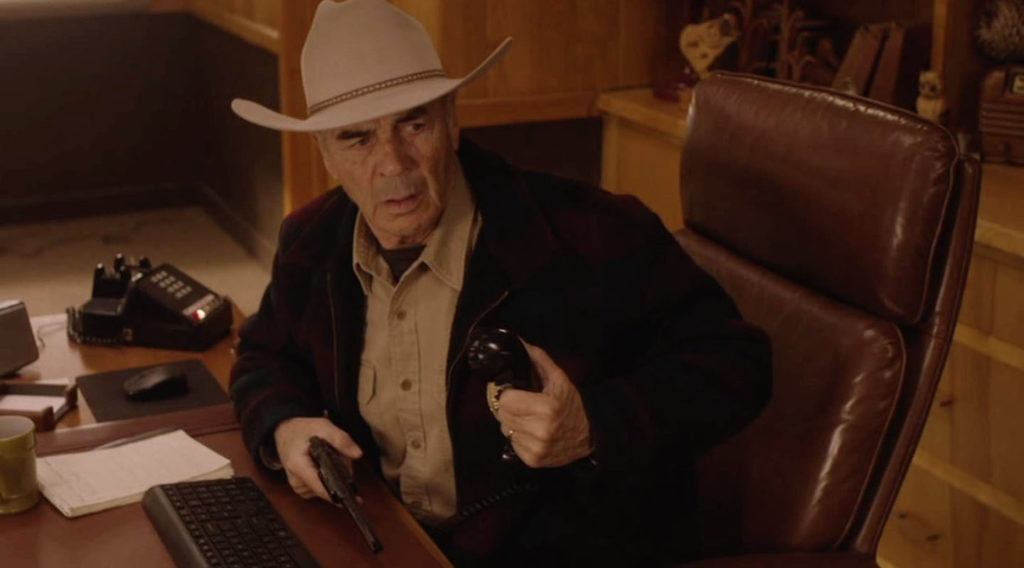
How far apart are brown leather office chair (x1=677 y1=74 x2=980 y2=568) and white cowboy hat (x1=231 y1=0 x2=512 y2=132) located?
37cm

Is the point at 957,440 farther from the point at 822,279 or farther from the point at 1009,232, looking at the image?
the point at 822,279

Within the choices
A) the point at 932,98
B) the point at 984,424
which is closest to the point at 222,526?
the point at 984,424

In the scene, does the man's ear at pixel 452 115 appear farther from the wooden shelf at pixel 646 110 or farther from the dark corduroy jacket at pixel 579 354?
the wooden shelf at pixel 646 110

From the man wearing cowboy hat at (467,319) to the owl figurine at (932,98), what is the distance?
1.13 metres

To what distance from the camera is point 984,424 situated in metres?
2.28

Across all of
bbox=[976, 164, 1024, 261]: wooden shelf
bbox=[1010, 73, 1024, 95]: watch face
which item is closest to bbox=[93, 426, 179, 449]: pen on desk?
bbox=[976, 164, 1024, 261]: wooden shelf

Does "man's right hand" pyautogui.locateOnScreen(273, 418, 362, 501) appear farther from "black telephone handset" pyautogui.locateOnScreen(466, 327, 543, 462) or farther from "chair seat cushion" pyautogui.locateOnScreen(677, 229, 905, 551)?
"chair seat cushion" pyautogui.locateOnScreen(677, 229, 905, 551)

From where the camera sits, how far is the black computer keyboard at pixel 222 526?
1.34 metres

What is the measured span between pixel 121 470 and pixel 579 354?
0.57m

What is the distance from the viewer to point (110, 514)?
1.46m

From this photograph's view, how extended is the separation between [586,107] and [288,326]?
171 centimetres

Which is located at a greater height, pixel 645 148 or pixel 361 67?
pixel 361 67

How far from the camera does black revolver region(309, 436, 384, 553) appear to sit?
139 cm

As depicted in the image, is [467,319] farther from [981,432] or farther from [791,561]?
[981,432]
